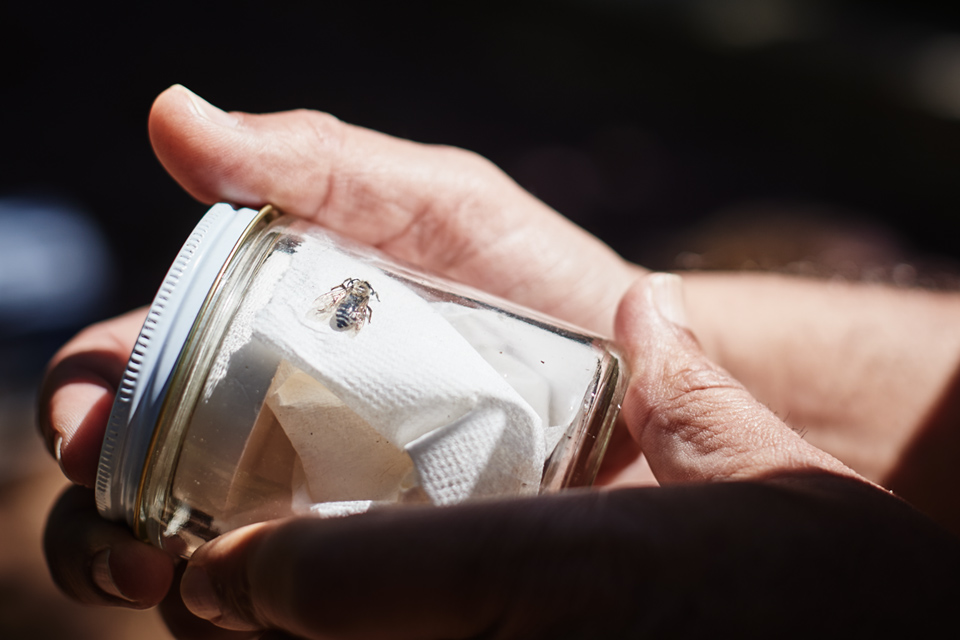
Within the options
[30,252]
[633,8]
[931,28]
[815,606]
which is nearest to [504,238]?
[815,606]

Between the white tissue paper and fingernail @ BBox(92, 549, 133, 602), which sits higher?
the white tissue paper

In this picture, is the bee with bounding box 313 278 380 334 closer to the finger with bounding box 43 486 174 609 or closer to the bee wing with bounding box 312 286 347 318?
the bee wing with bounding box 312 286 347 318

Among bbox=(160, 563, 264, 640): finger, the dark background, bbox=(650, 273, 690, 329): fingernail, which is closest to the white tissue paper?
bbox=(650, 273, 690, 329): fingernail

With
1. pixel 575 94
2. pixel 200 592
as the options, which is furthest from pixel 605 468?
pixel 575 94

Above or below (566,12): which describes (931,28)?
above

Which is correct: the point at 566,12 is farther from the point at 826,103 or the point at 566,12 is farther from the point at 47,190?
the point at 47,190

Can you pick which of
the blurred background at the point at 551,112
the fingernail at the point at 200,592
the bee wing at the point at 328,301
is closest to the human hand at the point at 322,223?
the fingernail at the point at 200,592
